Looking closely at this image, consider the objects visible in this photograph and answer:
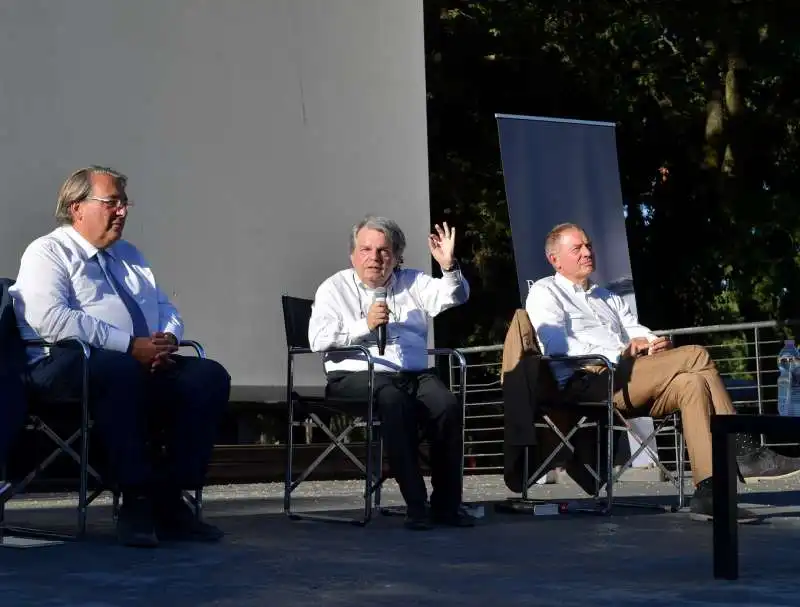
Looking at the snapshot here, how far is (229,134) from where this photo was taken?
23.0 feet

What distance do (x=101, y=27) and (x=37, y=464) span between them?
3.16 metres

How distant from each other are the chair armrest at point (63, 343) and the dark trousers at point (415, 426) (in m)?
1.06

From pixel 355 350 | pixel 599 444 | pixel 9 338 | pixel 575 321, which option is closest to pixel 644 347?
pixel 575 321

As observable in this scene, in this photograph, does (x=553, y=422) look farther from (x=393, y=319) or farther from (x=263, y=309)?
(x=263, y=309)

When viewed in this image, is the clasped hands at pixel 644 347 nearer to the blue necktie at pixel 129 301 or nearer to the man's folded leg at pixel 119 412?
the blue necktie at pixel 129 301

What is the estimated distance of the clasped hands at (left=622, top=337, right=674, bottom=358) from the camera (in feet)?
16.7

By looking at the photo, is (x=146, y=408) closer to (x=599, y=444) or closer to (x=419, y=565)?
(x=419, y=565)

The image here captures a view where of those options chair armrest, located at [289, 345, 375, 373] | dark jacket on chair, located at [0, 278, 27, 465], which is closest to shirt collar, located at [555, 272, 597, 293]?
chair armrest, located at [289, 345, 375, 373]

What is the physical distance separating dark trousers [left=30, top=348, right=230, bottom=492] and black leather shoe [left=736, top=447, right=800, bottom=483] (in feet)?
13.7

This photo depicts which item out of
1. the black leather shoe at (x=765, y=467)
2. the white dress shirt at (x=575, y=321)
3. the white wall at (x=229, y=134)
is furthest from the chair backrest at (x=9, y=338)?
the black leather shoe at (x=765, y=467)

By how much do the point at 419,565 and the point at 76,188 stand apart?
5.15ft

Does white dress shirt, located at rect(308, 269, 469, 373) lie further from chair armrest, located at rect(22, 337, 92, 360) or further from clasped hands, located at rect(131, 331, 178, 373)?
chair armrest, located at rect(22, 337, 92, 360)

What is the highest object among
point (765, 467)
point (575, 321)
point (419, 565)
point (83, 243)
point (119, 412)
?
point (83, 243)

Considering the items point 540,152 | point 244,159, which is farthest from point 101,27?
point 540,152
